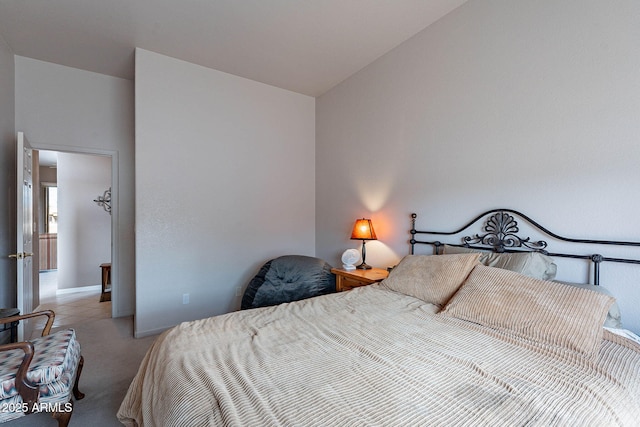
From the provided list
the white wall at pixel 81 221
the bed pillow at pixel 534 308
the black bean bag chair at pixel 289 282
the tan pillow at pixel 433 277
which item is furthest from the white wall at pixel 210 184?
the white wall at pixel 81 221

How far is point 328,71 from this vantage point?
3.51 m

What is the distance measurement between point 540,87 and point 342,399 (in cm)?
228

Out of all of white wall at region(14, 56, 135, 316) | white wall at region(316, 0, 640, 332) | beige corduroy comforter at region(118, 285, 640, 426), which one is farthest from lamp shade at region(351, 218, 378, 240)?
white wall at region(14, 56, 135, 316)

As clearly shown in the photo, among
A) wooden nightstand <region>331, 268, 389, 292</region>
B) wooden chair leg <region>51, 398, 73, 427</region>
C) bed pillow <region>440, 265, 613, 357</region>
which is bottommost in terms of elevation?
wooden chair leg <region>51, 398, 73, 427</region>

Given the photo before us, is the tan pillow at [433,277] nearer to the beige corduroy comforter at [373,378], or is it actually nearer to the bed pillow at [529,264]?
the bed pillow at [529,264]

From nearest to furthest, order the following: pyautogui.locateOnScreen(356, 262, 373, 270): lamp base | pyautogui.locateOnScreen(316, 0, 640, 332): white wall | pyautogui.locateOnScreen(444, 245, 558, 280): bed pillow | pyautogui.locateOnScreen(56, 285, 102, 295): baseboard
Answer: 1. pyautogui.locateOnScreen(316, 0, 640, 332): white wall
2. pyautogui.locateOnScreen(444, 245, 558, 280): bed pillow
3. pyautogui.locateOnScreen(356, 262, 373, 270): lamp base
4. pyautogui.locateOnScreen(56, 285, 102, 295): baseboard

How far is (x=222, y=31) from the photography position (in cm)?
275

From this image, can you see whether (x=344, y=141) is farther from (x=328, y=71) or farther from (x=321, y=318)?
(x=321, y=318)

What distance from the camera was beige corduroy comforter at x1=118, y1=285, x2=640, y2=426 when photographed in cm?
87

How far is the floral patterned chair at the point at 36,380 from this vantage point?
1.45 m

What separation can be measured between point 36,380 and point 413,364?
187cm

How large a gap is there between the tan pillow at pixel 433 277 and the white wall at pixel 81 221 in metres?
5.19

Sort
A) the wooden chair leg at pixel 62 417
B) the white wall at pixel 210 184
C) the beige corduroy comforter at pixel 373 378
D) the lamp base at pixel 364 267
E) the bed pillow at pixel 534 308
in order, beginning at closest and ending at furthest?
the beige corduroy comforter at pixel 373 378 → the bed pillow at pixel 534 308 → the wooden chair leg at pixel 62 417 → the white wall at pixel 210 184 → the lamp base at pixel 364 267

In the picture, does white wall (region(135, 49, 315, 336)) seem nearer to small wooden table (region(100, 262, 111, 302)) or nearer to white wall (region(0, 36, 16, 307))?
white wall (region(0, 36, 16, 307))
